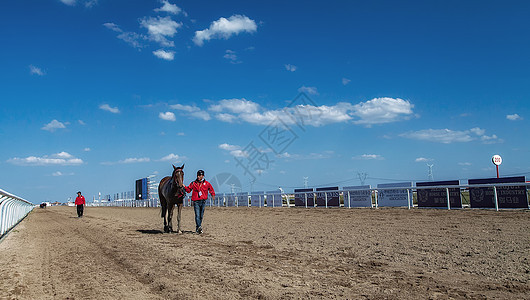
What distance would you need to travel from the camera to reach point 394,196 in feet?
68.2

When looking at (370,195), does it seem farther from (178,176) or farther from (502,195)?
→ (178,176)

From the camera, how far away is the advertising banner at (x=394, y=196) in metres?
20.1

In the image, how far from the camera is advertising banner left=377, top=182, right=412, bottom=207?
20141 mm

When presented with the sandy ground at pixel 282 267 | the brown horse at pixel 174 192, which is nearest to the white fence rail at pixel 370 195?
the sandy ground at pixel 282 267

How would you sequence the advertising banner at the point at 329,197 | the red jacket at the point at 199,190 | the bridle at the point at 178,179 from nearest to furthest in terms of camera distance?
the red jacket at the point at 199,190 → the bridle at the point at 178,179 → the advertising banner at the point at 329,197

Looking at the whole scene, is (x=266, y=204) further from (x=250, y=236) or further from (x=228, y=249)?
(x=228, y=249)

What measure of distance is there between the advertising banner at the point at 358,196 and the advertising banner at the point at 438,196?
11.0ft

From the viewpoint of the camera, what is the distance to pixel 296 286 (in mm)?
4609

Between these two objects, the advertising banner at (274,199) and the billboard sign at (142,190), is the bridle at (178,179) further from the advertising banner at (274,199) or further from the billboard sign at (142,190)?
the billboard sign at (142,190)

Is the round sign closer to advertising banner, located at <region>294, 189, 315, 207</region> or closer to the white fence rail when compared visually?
the white fence rail

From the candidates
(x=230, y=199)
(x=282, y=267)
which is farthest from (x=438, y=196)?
(x=230, y=199)

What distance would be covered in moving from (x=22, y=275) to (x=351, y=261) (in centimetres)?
514

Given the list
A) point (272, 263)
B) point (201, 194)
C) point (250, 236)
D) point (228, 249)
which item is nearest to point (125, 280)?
point (272, 263)

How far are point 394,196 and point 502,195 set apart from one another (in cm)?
603
